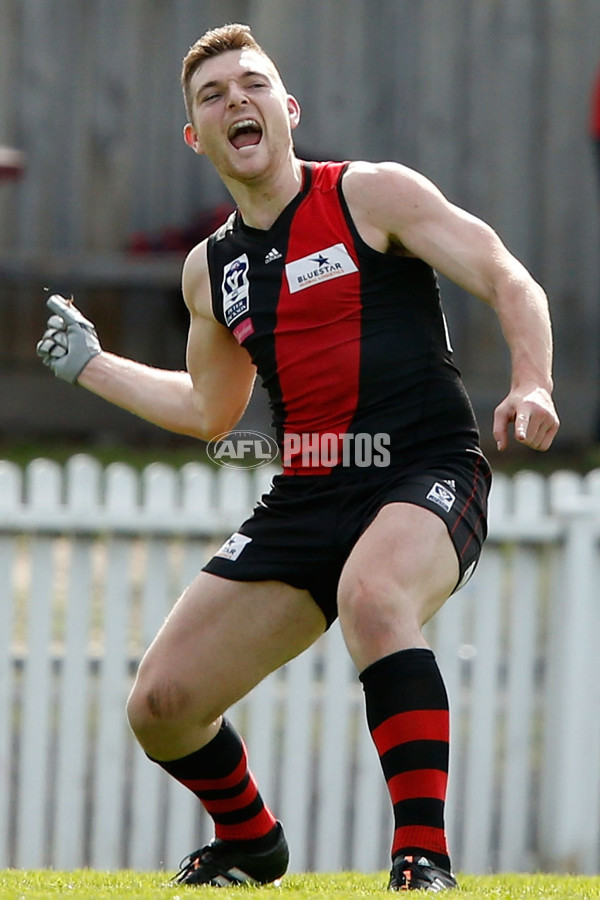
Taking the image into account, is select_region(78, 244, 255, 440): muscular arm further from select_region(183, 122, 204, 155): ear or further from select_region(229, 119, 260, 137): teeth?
select_region(229, 119, 260, 137): teeth

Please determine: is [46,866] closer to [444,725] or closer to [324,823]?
[324,823]

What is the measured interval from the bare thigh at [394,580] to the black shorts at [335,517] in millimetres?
54

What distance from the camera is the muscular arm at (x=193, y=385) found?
415 cm

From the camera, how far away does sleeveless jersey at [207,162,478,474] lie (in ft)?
12.1

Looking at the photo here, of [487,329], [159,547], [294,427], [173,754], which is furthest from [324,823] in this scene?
[487,329]

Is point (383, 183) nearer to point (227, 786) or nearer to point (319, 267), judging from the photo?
point (319, 267)

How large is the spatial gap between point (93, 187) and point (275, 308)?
18.9ft

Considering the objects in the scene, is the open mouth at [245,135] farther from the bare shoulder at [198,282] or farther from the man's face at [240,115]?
the bare shoulder at [198,282]

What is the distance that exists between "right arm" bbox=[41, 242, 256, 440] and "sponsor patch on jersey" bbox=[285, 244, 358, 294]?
1.38ft

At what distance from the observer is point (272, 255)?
3.80m

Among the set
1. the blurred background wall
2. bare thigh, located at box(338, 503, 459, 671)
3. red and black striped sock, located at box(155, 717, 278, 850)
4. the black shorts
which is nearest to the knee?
red and black striped sock, located at box(155, 717, 278, 850)

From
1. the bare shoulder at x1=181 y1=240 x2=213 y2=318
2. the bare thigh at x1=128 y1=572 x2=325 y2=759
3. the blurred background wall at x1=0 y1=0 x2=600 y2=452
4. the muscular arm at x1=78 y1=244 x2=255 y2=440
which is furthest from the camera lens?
the blurred background wall at x1=0 y1=0 x2=600 y2=452

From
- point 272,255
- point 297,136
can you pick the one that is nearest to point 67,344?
point 272,255

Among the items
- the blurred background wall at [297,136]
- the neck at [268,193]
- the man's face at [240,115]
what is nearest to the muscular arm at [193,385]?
the neck at [268,193]
